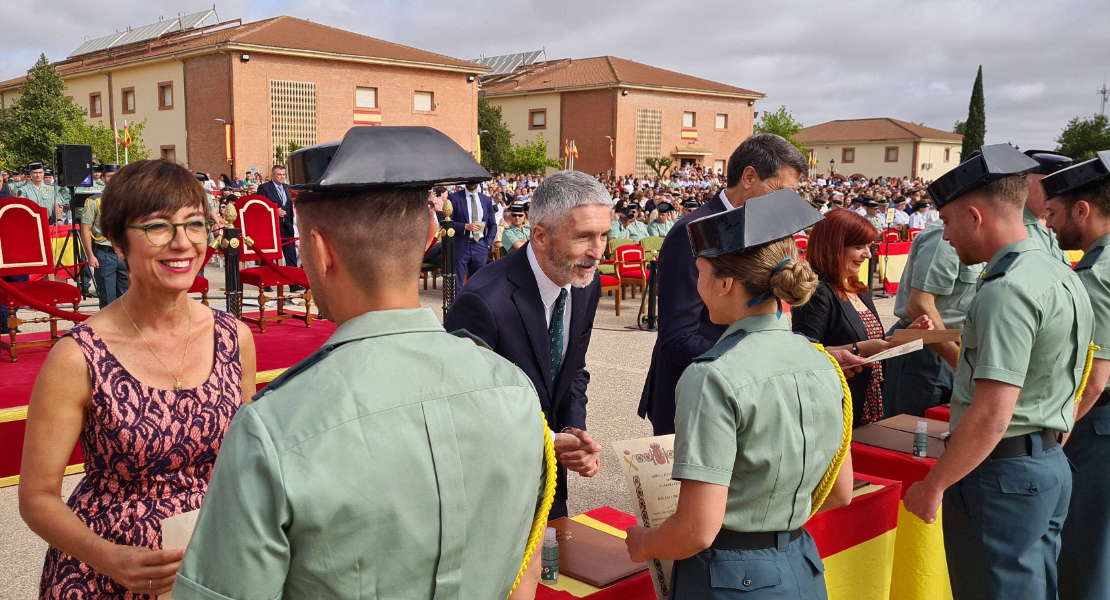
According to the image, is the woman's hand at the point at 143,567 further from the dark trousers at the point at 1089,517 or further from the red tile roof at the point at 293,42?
the red tile roof at the point at 293,42

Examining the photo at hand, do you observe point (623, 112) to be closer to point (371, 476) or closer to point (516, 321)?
point (516, 321)

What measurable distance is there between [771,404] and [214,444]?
4.75 feet

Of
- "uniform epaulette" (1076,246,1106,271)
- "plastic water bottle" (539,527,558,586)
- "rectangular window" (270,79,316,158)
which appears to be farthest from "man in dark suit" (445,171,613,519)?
"rectangular window" (270,79,316,158)

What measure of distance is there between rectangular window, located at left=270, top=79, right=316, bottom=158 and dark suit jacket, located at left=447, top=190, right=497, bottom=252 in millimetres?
27350

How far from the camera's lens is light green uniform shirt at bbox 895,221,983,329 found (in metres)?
4.53

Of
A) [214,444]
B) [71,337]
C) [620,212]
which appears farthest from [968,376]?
[620,212]

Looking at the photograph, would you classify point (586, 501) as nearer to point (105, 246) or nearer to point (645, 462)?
point (645, 462)

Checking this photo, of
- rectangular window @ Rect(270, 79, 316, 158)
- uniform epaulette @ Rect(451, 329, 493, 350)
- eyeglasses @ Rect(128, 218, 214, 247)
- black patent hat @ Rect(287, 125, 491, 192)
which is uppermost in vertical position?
rectangular window @ Rect(270, 79, 316, 158)

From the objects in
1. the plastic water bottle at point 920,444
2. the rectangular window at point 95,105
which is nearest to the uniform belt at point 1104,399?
the plastic water bottle at point 920,444

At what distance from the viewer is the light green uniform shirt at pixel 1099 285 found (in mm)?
3281

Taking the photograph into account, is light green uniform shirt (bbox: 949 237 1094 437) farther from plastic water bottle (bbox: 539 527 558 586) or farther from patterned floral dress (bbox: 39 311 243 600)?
patterned floral dress (bbox: 39 311 243 600)

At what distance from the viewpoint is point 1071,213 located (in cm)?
347

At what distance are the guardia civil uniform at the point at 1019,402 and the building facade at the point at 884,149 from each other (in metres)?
76.7

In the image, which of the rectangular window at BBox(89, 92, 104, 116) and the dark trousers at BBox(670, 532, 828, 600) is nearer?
the dark trousers at BBox(670, 532, 828, 600)
